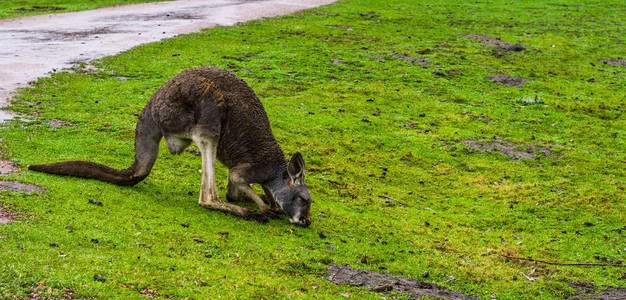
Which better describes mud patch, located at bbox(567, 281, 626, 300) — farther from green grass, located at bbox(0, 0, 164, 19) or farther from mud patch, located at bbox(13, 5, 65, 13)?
mud patch, located at bbox(13, 5, 65, 13)

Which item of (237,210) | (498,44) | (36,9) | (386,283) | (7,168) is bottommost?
(386,283)

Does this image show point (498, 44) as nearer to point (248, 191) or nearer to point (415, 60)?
point (415, 60)

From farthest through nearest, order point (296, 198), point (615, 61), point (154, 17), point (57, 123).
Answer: point (154, 17)
point (615, 61)
point (57, 123)
point (296, 198)

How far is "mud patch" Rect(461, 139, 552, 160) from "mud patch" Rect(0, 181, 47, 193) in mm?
9447

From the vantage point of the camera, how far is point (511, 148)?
14.3m

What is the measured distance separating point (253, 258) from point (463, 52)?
55.6ft

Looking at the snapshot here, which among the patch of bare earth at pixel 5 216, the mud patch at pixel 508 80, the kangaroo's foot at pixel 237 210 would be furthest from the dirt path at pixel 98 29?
the mud patch at pixel 508 80

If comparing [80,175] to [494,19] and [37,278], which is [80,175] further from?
[494,19]

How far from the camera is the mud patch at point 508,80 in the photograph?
1939 cm

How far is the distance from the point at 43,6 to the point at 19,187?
80.2 feet

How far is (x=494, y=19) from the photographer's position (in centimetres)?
2886

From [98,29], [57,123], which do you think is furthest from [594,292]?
[98,29]

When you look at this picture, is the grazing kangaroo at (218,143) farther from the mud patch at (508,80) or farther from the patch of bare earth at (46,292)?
the mud patch at (508,80)

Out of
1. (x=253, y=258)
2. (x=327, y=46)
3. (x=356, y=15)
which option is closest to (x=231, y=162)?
(x=253, y=258)
